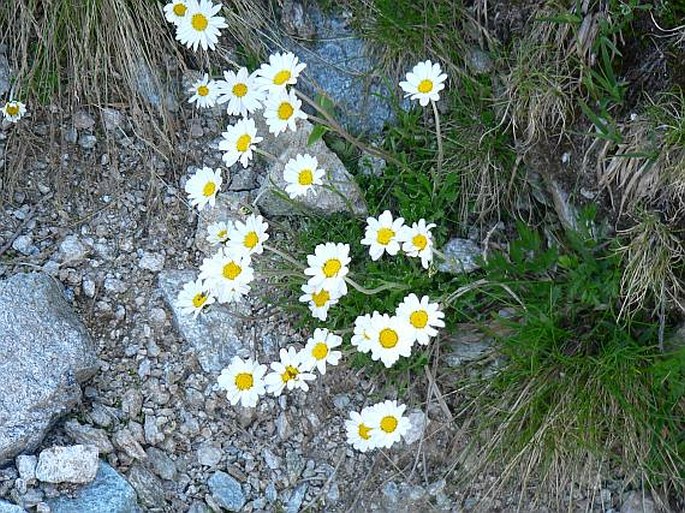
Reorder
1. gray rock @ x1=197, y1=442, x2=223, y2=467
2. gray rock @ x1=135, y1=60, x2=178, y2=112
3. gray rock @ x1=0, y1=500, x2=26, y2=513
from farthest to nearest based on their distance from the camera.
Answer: gray rock @ x1=135, y1=60, x2=178, y2=112
gray rock @ x1=197, y1=442, x2=223, y2=467
gray rock @ x1=0, y1=500, x2=26, y2=513

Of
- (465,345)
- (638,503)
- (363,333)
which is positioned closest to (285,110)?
(363,333)

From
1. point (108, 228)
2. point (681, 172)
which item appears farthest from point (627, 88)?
point (108, 228)

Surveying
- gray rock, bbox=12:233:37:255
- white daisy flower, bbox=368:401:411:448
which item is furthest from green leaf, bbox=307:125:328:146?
gray rock, bbox=12:233:37:255

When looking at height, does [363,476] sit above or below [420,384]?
below

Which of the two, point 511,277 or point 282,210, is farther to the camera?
point 282,210

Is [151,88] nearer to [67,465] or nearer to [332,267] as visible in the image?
[332,267]

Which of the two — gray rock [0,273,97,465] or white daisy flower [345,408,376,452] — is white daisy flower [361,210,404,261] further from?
gray rock [0,273,97,465]

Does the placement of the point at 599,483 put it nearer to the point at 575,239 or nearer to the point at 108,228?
the point at 575,239
